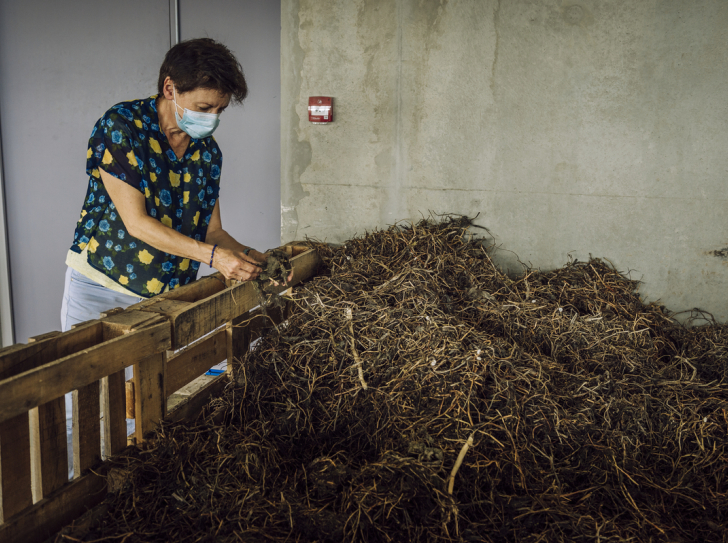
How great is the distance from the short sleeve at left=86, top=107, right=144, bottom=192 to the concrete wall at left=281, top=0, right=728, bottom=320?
188 centimetres

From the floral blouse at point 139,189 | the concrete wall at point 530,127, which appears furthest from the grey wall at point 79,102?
the floral blouse at point 139,189

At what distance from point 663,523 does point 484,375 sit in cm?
75

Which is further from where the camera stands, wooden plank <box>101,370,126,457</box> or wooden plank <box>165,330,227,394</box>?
wooden plank <box>165,330,227,394</box>

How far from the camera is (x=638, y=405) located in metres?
2.15

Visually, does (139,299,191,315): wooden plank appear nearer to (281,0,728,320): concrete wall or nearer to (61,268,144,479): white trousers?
(61,268,144,479): white trousers

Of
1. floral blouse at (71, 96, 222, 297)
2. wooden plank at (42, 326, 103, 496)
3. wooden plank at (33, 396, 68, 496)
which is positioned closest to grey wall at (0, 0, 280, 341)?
floral blouse at (71, 96, 222, 297)

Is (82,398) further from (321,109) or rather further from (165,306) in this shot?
(321,109)

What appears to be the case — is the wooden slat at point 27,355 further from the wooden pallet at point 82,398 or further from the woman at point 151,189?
the woman at point 151,189

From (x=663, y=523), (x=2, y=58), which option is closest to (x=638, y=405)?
(x=663, y=523)

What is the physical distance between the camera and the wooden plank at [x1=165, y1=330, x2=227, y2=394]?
193 cm

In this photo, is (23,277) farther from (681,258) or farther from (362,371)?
(681,258)

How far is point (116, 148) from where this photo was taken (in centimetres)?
203

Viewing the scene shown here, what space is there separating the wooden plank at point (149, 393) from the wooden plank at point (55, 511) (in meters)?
0.20

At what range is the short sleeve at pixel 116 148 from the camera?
2035 millimetres
